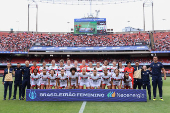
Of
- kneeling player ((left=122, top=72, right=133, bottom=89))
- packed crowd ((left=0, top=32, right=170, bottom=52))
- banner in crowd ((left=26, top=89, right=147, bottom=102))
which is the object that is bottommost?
banner in crowd ((left=26, top=89, right=147, bottom=102))

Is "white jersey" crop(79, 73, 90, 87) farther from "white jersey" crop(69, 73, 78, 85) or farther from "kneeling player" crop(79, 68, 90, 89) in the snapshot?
"white jersey" crop(69, 73, 78, 85)

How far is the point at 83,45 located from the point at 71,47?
290cm

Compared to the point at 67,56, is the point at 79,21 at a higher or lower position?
higher

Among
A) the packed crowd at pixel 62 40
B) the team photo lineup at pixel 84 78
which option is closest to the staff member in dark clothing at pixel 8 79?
the team photo lineup at pixel 84 78

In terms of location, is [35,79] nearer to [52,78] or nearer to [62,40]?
[52,78]

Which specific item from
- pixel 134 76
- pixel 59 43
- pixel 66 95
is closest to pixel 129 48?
pixel 59 43

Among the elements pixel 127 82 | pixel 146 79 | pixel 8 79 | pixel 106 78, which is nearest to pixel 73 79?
pixel 106 78

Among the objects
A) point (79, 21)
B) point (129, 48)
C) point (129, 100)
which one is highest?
point (79, 21)

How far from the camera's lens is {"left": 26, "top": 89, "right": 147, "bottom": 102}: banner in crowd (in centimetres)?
808

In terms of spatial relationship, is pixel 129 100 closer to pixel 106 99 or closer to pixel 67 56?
pixel 106 99

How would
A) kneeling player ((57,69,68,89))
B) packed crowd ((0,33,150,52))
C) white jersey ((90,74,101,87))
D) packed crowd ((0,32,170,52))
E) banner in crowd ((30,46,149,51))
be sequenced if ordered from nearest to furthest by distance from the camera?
1. white jersey ((90,74,101,87))
2. kneeling player ((57,69,68,89))
3. banner in crowd ((30,46,149,51))
4. packed crowd ((0,32,170,52))
5. packed crowd ((0,33,150,52))

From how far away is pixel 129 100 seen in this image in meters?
8.11

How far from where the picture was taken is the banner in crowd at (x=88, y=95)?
808 cm

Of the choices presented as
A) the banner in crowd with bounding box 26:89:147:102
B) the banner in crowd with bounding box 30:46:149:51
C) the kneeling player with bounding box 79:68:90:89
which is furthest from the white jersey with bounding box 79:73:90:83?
the banner in crowd with bounding box 30:46:149:51
